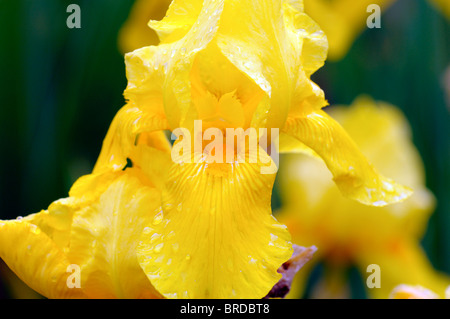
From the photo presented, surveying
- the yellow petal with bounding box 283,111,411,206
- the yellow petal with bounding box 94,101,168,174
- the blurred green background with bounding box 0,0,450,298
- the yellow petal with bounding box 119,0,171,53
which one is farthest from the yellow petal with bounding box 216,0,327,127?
the yellow petal with bounding box 119,0,171,53

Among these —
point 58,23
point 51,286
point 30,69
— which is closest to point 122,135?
point 51,286

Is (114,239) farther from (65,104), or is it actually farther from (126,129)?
(65,104)

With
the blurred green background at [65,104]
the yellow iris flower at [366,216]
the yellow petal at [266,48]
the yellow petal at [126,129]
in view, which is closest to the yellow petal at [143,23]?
the blurred green background at [65,104]

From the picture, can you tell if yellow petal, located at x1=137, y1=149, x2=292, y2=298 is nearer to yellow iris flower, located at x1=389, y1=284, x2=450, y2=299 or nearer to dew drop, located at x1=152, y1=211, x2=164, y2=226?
dew drop, located at x1=152, y1=211, x2=164, y2=226

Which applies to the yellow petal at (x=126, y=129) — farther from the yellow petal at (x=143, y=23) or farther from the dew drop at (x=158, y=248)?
the yellow petal at (x=143, y=23)

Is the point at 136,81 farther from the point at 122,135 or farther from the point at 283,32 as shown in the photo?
the point at 283,32

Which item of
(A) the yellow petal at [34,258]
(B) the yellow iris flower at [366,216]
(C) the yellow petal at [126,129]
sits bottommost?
(B) the yellow iris flower at [366,216]
